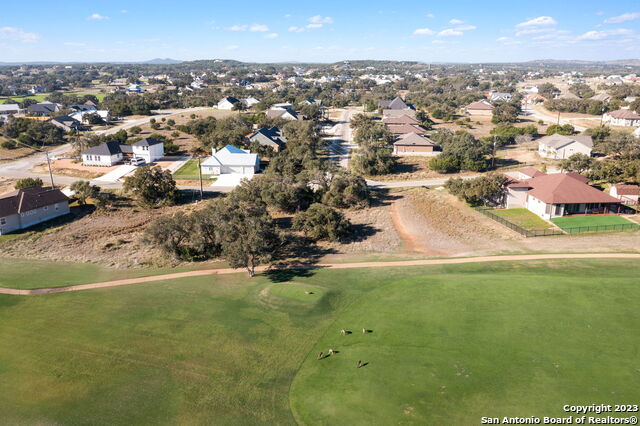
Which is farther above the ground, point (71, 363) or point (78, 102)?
point (78, 102)

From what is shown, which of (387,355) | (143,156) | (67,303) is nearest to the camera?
(387,355)

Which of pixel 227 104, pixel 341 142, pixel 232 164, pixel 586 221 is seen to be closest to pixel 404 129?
pixel 341 142

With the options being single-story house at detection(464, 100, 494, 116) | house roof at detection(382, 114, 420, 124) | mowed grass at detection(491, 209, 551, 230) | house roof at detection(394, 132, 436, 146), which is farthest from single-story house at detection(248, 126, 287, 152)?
single-story house at detection(464, 100, 494, 116)

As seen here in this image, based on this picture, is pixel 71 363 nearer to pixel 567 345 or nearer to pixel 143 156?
pixel 567 345

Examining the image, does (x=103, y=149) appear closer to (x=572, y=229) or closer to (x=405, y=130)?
(x=405, y=130)

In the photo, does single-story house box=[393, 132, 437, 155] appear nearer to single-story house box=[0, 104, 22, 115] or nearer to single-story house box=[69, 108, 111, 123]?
single-story house box=[69, 108, 111, 123]

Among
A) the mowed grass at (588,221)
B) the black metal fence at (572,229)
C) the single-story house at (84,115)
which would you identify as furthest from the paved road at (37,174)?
the mowed grass at (588,221)

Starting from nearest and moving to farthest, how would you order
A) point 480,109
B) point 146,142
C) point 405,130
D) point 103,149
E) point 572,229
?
point 572,229, point 103,149, point 146,142, point 405,130, point 480,109

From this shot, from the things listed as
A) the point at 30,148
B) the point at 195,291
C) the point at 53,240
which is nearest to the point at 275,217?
the point at 195,291
